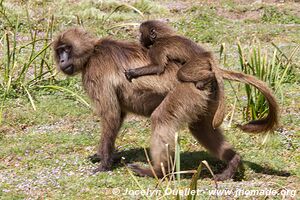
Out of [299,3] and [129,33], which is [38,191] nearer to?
[129,33]

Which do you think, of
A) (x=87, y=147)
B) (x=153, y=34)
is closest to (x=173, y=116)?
(x=153, y=34)

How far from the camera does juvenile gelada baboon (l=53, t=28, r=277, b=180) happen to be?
603cm

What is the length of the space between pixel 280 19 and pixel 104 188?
333 inches

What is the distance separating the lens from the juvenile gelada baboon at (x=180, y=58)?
19.6ft

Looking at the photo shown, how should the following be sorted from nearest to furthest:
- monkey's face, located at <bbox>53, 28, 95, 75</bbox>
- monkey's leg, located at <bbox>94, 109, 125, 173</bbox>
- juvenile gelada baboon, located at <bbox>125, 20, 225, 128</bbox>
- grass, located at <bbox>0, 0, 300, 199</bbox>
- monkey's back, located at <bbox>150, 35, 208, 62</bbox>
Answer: juvenile gelada baboon, located at <bbox>125, 20, 225, 128</bbox> → grass, located at <bbox>0, 0, 300, 199</bbox> → monkey's back, located at <bbox>150, 35, 208, 62</bbox> → monkey's leg, located at <bbox>94, 109, 125, 173</bbox> → monkey's face, located at <bbox>53, 28, 95, 75</bbox>

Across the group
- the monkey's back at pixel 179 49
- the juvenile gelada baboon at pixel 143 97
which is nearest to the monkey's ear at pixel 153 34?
the juvenile gelada baboon at pixel 143 97

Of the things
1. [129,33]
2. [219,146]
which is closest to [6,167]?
[219,146]

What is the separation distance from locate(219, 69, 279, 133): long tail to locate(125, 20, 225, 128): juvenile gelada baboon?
19 centimetres

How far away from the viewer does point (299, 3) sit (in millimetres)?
15016

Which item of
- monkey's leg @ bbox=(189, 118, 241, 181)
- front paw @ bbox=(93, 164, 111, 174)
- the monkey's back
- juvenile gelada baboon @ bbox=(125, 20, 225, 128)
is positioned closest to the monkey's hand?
juvenile gelada baboon @ bbox=(125, 20, 225, 128)

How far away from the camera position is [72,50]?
6.78 m

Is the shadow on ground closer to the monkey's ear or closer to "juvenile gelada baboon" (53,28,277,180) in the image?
"juvenile gelada baboon" (53,28,277,180)

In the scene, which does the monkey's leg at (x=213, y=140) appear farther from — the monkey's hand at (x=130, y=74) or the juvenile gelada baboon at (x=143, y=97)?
the monkey's hand at (x=130, y=74)

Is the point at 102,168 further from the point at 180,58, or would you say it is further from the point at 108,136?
the point at 180,58
